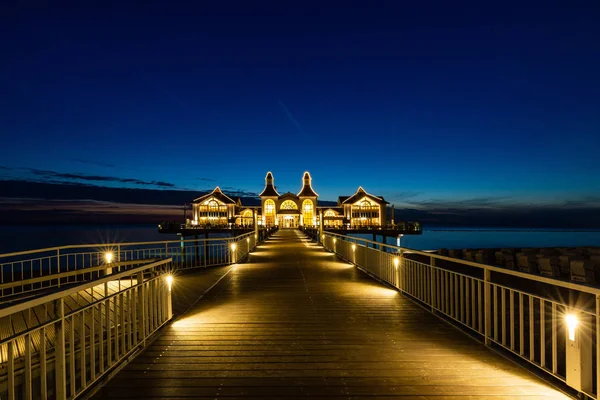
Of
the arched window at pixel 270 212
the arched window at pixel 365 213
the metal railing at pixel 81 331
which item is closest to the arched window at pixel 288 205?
the arched window at pixel 270 212

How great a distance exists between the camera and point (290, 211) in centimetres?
7512

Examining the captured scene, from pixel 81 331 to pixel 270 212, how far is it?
73.0m

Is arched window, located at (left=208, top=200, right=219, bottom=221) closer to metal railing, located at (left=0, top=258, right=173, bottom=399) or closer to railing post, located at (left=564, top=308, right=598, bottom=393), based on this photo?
metal railing, located at (left=0, top=258, right=173, bottom=399)

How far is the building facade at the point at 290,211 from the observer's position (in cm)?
7131

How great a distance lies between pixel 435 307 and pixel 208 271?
Answer: 335 inches

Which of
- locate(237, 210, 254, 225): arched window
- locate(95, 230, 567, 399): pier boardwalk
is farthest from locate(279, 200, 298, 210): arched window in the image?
locate(95, 230, 567, 399): pier boardwalk

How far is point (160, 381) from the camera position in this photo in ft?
13.1

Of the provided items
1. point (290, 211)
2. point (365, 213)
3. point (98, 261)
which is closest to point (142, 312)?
point (98, 261)

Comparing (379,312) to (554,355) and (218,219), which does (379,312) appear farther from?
(218,219)

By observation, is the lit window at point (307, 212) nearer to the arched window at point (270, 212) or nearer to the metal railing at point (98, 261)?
the arched window at point (270, 212)

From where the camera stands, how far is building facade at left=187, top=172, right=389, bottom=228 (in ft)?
234

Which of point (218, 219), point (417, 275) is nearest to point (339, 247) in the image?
point (417, 275)

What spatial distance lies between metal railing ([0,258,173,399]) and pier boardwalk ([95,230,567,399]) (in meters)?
0.27

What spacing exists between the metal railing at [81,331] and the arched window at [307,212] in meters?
66.3
